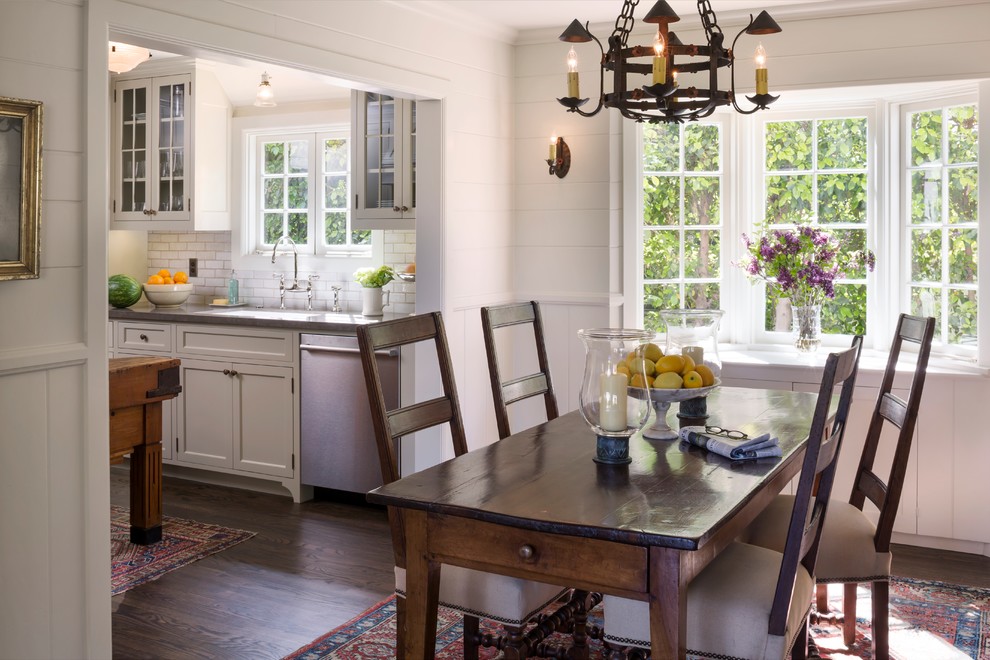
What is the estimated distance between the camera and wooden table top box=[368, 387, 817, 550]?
1954 mm

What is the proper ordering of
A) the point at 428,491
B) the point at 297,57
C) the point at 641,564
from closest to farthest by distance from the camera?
the point at 641,564 < the point at 428,491 < the point at 297,57

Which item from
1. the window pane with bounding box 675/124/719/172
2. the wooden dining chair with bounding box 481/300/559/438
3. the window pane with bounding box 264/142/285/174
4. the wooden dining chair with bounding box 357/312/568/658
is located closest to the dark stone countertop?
the window pane with bounding box 264/142/285/174

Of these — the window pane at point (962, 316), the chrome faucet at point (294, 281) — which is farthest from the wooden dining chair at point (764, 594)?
the chrome faucet at point (294, 281)

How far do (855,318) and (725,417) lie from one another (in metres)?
2.21

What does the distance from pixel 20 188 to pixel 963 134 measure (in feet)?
12.9

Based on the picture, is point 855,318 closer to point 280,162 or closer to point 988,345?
point 988,345

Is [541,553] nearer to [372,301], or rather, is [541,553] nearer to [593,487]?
[593,487]

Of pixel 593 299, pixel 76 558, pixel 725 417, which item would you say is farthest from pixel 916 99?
pixel 76 558

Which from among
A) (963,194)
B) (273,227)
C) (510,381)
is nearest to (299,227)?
(273,227)

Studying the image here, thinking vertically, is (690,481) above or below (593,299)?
below

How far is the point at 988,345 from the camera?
4148mm

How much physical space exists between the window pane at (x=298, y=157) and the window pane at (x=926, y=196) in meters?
3.53

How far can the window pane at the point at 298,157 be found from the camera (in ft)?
19.7

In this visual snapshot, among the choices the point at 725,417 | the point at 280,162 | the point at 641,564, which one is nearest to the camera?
the point at 641,564
